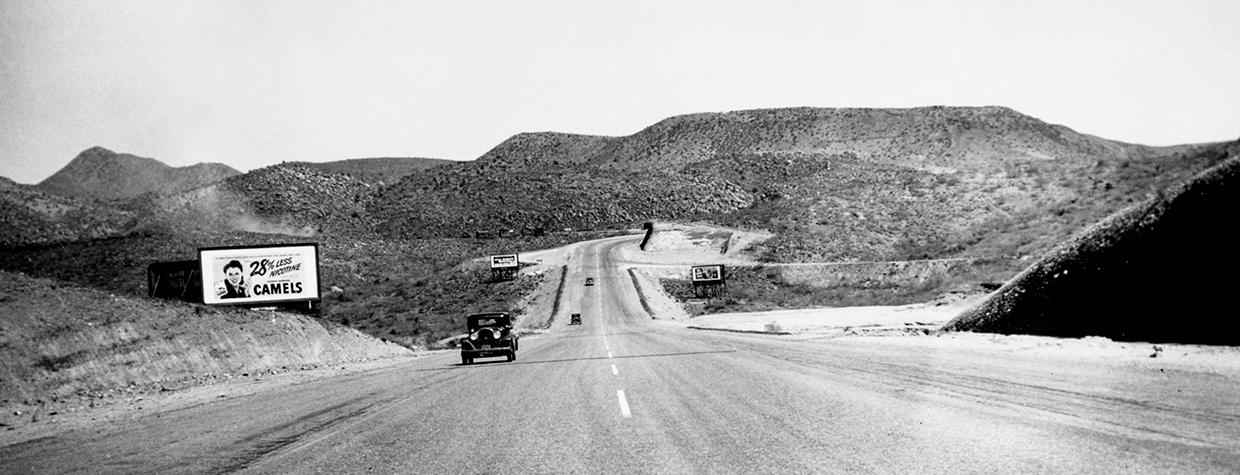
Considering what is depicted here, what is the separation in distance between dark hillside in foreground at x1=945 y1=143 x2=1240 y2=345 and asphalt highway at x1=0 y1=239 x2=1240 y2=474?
293 cm

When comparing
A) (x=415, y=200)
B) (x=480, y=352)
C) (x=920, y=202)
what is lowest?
(x=480, y=352)

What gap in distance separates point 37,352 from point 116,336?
3.17 m

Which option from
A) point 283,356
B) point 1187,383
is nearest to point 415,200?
point 283,356

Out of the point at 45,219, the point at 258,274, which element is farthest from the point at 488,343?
the point at 45,219

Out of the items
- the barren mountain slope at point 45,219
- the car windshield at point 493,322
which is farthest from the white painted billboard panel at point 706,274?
the barren mountain slope at point 45,219

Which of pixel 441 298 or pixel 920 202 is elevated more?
pixel 920 202

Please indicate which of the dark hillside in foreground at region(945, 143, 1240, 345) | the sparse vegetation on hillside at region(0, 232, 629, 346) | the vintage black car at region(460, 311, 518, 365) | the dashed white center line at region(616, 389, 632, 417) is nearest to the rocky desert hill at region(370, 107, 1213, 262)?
the dark hillside in foreground at region(945, 143, 1240, 345)

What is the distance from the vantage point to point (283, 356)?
3056 cm

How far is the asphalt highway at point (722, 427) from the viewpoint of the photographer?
7.33m

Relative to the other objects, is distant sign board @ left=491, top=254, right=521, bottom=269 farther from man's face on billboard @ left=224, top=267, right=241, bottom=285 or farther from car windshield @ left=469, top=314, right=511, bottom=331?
car windshield @ left=469, top=314, right=511, bottom=331

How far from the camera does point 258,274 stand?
37.8m

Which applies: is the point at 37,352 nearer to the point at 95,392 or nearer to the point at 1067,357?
the point at 95,392

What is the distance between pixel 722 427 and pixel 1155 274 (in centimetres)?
1109

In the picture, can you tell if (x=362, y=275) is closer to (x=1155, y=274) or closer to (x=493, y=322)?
(x=493, y=322)
